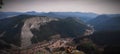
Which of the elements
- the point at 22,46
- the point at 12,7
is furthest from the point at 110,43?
the point at 12,7

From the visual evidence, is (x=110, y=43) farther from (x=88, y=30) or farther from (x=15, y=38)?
(x=15, y=38)

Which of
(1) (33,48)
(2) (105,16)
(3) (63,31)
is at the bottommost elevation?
(1) (33,48)

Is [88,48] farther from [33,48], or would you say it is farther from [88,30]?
[33,48]

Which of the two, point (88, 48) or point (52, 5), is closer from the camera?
point (88, 48)

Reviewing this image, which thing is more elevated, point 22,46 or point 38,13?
point 38,13

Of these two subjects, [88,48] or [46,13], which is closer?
[88,48]

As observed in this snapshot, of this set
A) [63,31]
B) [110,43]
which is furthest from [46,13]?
[110,43]
